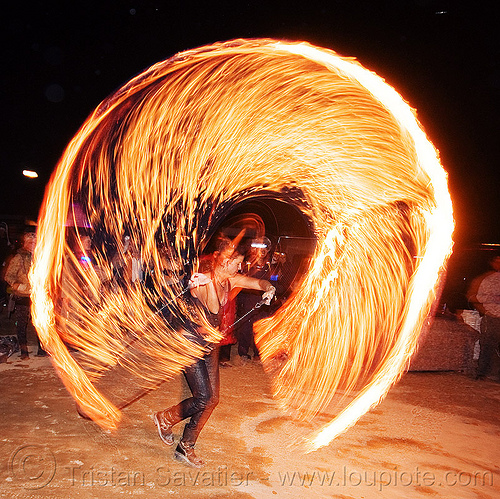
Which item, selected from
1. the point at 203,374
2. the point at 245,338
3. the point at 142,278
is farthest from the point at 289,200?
the point at 203,374

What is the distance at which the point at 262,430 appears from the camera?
→ 4.45 m

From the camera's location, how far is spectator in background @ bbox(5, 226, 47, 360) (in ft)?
19.9

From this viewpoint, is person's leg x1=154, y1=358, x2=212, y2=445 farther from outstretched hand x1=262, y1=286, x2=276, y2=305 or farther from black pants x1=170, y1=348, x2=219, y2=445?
outstretched hand x1=262, y1=286, x2=276, y2=305

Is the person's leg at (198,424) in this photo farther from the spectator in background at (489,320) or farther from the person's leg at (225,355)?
the spectator in background at (489,320)

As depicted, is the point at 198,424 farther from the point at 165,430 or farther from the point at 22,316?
the point at 22,316

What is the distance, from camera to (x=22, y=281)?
240 inches

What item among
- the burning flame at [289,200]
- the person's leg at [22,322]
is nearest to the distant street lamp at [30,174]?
the burning flame at [289,200]

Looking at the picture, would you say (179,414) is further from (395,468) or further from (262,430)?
(395,468)

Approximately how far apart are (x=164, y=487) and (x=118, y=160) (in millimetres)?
7230

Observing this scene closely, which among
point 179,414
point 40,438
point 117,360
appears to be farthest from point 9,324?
point 179,414

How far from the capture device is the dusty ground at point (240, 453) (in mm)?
3236

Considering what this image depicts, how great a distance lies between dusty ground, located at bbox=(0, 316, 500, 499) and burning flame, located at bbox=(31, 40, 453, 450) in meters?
0.41

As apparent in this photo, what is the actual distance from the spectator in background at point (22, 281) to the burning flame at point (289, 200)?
0.27m

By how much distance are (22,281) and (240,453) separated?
426 cm
